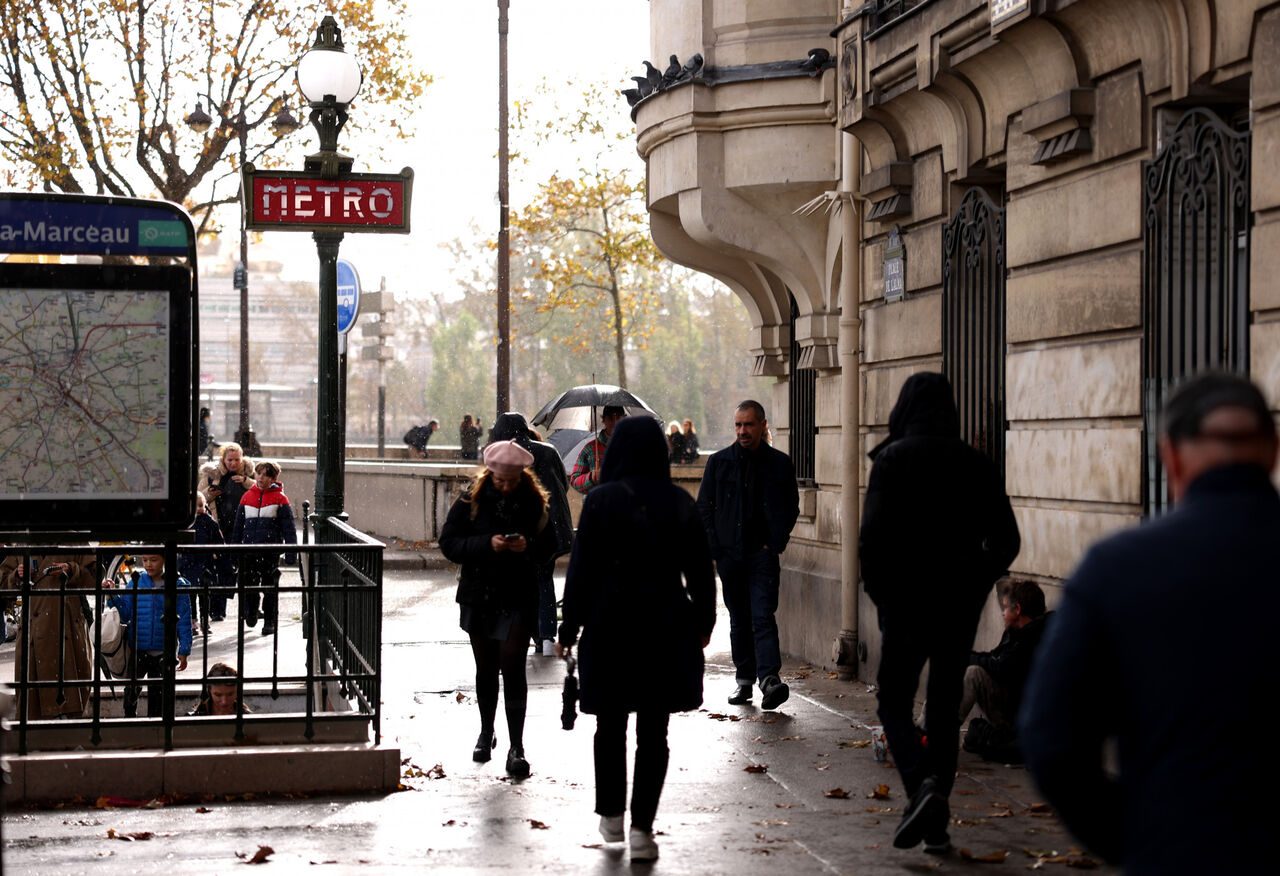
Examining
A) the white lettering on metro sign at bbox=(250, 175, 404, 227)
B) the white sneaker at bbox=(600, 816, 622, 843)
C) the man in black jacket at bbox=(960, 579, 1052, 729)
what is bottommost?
the white sneaker at bbox=(600, 816, 622, 843)

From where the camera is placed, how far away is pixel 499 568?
7.93 meters

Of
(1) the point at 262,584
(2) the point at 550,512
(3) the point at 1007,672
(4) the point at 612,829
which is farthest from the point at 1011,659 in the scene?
(1) the point at 262,584

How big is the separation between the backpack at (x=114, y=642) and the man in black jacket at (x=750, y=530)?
12.0 ft

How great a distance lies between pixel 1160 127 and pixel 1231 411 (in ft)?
17.0

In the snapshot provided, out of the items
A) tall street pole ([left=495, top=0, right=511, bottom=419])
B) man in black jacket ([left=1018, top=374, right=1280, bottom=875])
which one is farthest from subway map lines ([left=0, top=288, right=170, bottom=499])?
tall street pole ([left=495, top=0, right=511, bottom=419])

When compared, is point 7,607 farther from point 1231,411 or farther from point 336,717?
point 1231,411

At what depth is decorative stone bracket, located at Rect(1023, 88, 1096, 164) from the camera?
26.3 ft

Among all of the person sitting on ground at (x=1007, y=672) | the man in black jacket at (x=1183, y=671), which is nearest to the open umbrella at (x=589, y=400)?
the person sitting on ground at (x=1007, y=672)

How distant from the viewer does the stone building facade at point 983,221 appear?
23.4ft

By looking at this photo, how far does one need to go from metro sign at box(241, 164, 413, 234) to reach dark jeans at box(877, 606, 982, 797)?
4.74 m

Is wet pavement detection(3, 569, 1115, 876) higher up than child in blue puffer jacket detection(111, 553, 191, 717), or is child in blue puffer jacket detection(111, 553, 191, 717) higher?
child in blue puffer jacket detection(111, 553, 191, 717)

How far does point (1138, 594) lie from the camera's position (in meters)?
2.60

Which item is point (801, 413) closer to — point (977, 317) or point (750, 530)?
point (750, 530)

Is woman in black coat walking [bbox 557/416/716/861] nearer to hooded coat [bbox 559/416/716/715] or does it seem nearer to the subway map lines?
hooded coat [bbox 559/416/716/715]
